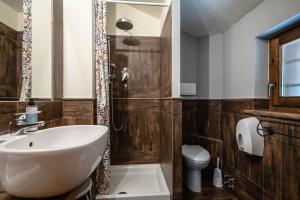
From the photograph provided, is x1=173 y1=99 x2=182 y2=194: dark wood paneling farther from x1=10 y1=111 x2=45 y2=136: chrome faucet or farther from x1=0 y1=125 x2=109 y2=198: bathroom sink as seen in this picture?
x1=10 y1=111 x2=45 y2=136: chrome faucet

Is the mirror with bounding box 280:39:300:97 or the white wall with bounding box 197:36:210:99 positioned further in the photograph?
the white wall with bounding box 197:36:210:99

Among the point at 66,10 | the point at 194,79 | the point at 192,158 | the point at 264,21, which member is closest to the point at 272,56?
the point at 264,21

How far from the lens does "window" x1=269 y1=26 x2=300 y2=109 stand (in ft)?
5.17

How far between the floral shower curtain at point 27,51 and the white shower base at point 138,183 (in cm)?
125

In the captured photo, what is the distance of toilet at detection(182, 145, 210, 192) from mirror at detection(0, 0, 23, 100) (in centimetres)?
183

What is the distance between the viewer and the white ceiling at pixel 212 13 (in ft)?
6.49

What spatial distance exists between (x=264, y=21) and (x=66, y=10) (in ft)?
6.66

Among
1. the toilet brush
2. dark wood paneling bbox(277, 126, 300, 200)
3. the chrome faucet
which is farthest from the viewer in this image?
the toilet brush

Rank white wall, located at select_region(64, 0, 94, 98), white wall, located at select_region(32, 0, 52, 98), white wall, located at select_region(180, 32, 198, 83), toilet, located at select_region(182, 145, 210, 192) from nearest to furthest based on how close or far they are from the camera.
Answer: white wall, located at select_region(32, 0, 52, 98), white wall, located at select_region(64, 0, 94, 98), toilet, located at select_region(182, 145, 210, 192), white wall, located at select_region(180, 32, 198, 83)

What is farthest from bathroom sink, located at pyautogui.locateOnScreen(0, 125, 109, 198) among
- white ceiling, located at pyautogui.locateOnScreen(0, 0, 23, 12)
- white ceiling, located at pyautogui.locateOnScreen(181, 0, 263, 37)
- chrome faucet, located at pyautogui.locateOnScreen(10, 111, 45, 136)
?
white ceiling, located at pyautogui.locateOnScreen(181, 0, 263, 37)

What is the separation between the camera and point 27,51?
1387 mm

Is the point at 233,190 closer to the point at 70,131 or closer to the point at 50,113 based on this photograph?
the point at 70,131

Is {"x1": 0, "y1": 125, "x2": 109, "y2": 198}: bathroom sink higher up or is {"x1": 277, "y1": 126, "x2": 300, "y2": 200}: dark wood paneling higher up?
{"x1": 0, "y1": 125, "x2": 109, "y2": 198}: bathroom sink

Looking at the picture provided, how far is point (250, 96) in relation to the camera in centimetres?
196
